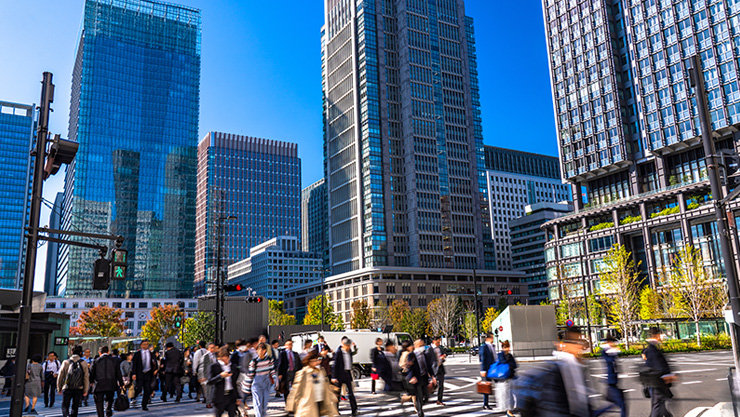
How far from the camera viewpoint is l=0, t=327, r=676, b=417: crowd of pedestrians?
572 cm

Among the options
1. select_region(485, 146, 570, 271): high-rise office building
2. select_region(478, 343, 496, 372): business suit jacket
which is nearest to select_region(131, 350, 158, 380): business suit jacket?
select_region(478, 343, 496, 372): business suit jacket

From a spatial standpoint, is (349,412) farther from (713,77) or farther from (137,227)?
(137,227)

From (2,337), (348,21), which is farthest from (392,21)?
(2,337)

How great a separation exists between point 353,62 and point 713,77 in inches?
3248

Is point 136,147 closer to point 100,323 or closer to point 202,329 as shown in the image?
point 100,323

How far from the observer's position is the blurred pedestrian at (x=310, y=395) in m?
9.71

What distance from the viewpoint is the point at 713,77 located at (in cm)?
7231

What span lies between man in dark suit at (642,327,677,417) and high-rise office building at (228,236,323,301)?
164 metres

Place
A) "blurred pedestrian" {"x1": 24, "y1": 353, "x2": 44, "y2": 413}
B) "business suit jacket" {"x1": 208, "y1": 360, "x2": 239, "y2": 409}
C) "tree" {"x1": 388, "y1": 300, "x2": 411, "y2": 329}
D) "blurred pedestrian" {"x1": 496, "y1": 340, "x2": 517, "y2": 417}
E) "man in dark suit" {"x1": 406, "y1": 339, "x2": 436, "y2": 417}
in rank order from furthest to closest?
1. "tree" {"x1": 388, "y1": 300, "x2": 411, "y2": 329}
2. "blurred pedestrian" {"x1": 24, "y1": 353, "x2": 44, "y2": 413}
3. "man in dark suit" {"x1": 406, "y1": 339, "x2": 436, "y2": 417}
4. "blurred pedestrian" {"x1": 496, "y1": 340, "x2": 517, "y2": 417}
5. "business suit jacket" {"x1": 208, "y1": 360, "x2": 239, "y2": 409}

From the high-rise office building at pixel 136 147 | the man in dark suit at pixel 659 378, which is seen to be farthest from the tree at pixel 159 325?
the man in dark suit at pixel 659 378

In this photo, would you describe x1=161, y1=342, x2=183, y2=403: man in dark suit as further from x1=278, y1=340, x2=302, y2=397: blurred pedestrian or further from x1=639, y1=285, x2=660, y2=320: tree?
x1=639, y1=285, x2=660, y2=320: tree

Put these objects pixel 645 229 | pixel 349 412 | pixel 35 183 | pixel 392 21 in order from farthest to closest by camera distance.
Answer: pixel 392 21 → pixel 645 229 → pixel 349 412 → pixel 35 183

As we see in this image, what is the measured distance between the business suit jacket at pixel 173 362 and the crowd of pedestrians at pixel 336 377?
1.5 inches

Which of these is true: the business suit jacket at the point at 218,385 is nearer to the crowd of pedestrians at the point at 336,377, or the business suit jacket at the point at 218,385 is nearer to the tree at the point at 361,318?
the crowd of pedestrians at the point at 336,377
